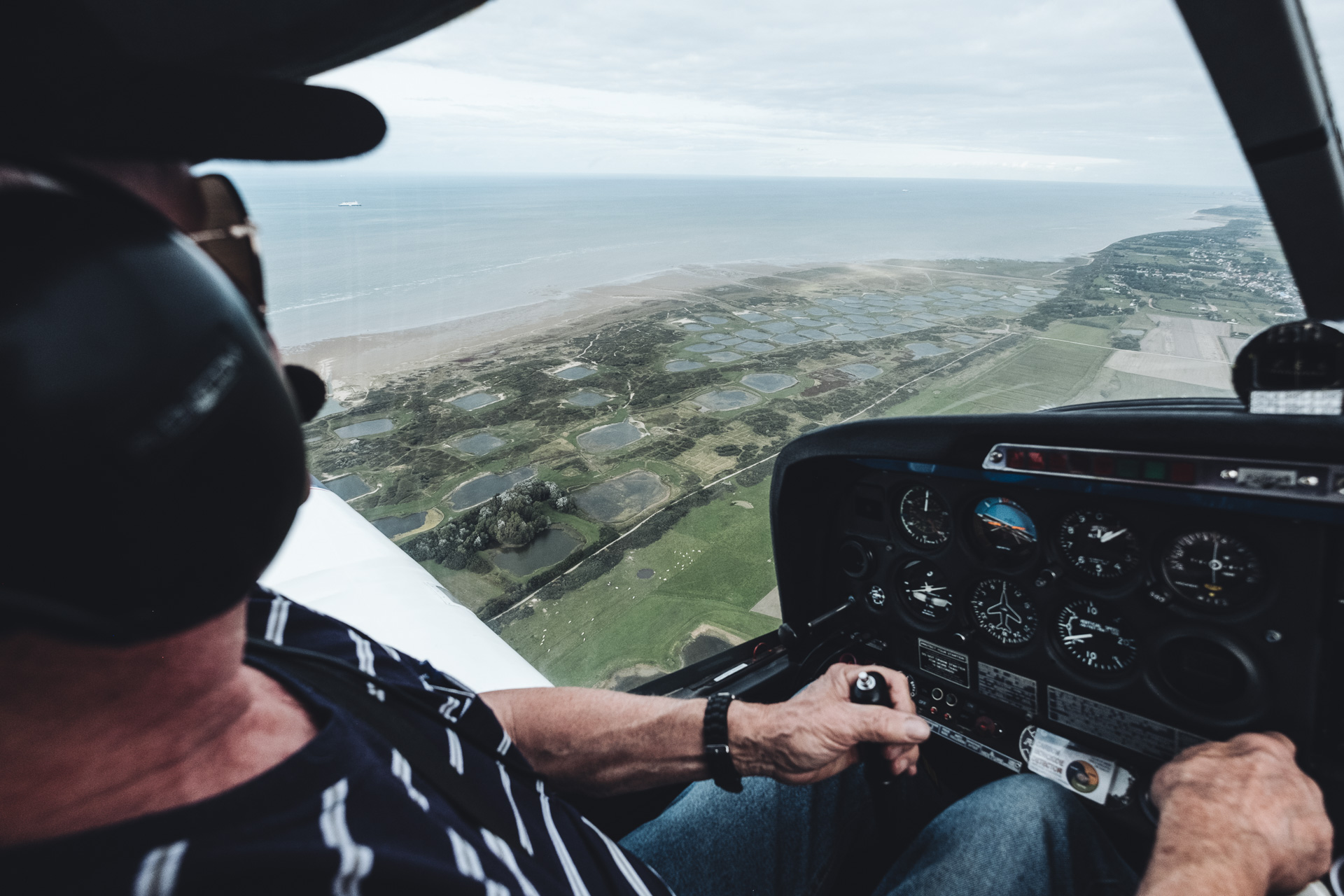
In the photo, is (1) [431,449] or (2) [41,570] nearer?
(2) [41,570]

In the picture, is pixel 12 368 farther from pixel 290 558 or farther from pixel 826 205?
pixel 826 205

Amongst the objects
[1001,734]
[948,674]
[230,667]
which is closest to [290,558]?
[230,667]

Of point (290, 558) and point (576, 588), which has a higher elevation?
point (290, 558)

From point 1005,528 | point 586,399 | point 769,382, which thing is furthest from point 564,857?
point 769,382

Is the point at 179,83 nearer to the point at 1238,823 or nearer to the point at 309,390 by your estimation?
the point at 309,390

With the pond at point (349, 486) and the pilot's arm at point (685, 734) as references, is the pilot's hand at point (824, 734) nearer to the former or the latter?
the pilot's arm at point (685, 734)
